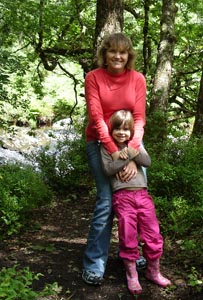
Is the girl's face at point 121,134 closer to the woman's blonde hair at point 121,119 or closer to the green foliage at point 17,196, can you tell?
the woman's blonde hair at point 121,119

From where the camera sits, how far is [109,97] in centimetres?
334

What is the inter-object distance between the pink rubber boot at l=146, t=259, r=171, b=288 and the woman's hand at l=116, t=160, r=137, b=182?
0.76m

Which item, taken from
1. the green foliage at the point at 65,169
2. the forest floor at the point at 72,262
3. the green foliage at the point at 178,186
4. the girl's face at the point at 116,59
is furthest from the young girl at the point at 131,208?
the green foliage at the point at 65,169

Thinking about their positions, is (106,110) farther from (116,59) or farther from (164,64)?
(164,64)

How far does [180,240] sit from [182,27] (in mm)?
7140

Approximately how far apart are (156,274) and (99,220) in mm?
686

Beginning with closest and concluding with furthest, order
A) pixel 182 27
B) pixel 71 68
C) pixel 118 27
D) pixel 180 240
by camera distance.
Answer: pixel 180 240
pixel 118 27
pixel 182 27
pixel 71 68

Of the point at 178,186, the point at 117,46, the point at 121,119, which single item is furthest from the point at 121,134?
the point at 178,186

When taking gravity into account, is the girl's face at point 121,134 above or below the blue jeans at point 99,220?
above

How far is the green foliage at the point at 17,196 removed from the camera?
4586 mm

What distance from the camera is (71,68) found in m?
19.8

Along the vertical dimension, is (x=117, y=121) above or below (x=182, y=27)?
below

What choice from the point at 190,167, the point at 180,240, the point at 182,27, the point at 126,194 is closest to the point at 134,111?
the point at 126,194

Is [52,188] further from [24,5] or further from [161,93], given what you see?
[24,5]
